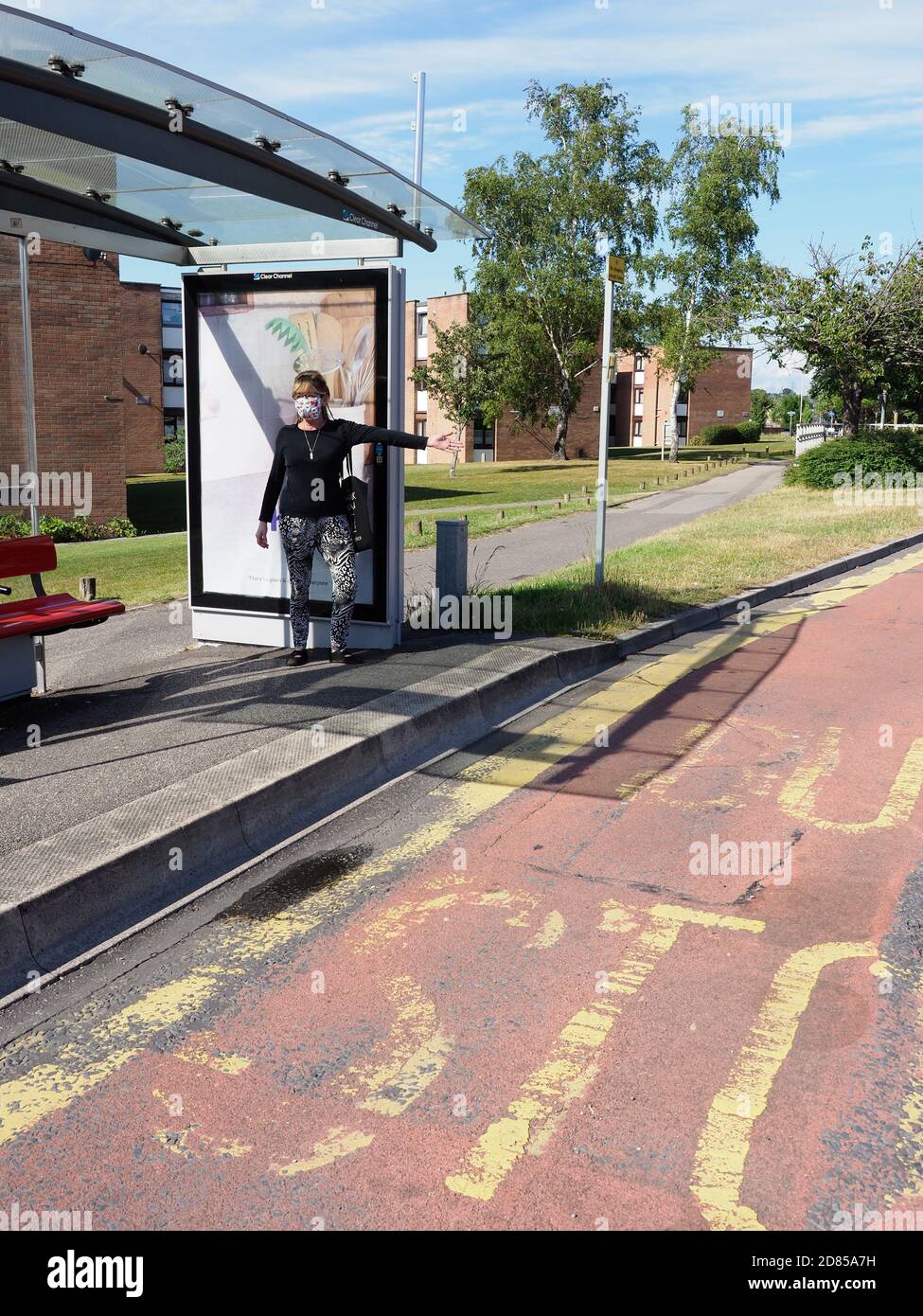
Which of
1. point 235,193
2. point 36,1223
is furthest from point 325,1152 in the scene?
point 235,193

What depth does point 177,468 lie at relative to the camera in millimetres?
51656

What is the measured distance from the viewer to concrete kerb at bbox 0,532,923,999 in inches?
167

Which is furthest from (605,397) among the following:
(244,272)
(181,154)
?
(181,154)

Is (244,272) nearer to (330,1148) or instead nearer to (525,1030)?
(525,1030)

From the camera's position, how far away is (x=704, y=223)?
4794 cm

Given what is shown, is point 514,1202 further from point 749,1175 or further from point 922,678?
point 922,678

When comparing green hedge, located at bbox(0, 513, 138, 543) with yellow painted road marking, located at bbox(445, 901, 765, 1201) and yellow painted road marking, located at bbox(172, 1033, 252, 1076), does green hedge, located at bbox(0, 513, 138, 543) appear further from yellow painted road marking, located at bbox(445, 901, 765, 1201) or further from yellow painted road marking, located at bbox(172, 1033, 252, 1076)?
yellow painted road marking, located at bbox(172, 1033, 252, 1076)

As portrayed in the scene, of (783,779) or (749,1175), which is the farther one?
(783,779)

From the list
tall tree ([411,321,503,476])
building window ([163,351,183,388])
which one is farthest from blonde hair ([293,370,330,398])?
building window ([163,351,183,388])

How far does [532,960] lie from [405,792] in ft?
6.75

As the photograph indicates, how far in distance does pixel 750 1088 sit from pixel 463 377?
4759 cm

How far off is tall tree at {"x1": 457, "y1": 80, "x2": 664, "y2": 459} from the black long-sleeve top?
1676 inches
